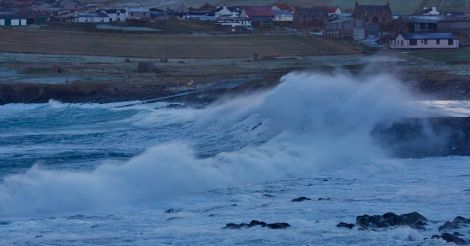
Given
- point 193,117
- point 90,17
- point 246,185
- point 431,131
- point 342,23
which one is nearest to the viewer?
point 246,185

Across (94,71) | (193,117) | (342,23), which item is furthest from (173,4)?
(193,117)

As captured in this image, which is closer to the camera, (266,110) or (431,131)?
(431,131)

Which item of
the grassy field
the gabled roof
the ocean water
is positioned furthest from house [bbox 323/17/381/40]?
the ocean water

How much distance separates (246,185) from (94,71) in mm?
24503

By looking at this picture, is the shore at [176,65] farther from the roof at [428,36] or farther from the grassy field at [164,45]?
the roof at [428,36]

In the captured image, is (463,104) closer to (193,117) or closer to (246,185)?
(193,117)

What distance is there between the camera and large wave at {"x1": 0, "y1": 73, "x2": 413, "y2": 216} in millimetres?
18922

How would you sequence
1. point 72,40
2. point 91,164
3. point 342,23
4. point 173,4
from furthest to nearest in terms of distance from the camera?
point 173,4 < point 342,23 < point 72,40 < point 91,164

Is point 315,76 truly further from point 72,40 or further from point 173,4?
point 173,4

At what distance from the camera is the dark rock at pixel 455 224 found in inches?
623

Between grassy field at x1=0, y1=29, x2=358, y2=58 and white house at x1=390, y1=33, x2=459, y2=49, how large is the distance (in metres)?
2.36

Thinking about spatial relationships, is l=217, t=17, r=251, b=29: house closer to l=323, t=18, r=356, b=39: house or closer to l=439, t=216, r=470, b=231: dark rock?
l=323, t=18, r=356, b=39: house

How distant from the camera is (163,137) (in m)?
28.2

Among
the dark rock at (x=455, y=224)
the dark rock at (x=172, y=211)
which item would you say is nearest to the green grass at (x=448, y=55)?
the dark rock at (x=172, y=211)
